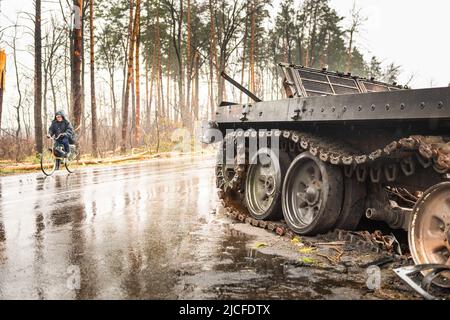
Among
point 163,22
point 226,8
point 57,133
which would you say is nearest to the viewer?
point 57,133

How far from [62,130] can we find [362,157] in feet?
33.7

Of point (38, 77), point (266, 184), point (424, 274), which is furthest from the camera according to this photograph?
point (38, 77)

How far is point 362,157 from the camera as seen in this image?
13.7 feet

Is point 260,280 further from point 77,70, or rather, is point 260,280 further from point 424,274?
point 77,70

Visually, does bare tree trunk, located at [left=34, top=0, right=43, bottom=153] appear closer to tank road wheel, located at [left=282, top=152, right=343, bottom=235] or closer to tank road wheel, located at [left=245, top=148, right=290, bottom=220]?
tank road wheel, located at [left=245, top=148, right=290, bottom=220]

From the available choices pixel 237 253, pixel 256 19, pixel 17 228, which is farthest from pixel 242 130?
pixel 256 19

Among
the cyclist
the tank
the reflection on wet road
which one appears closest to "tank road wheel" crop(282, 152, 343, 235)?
the tank

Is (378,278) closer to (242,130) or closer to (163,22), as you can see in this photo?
(242,130)

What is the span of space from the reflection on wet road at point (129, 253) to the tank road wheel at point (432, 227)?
2.65 ft

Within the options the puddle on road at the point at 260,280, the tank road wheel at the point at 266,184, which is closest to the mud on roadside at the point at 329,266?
the puddle on road at the point at 260,280

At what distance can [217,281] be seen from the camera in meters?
3.35

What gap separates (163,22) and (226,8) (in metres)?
5.17

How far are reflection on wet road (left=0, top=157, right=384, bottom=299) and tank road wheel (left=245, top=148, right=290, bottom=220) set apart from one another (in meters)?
0.56

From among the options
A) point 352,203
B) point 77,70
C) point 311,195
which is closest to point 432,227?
point 352,203
